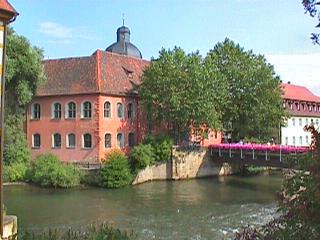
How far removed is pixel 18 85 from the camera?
3666 centimetres

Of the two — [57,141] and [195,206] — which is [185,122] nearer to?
[57,141]

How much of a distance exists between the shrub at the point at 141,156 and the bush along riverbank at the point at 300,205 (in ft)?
104

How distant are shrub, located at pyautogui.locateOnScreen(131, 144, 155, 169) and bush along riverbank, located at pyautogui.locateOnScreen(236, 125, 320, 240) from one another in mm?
31729

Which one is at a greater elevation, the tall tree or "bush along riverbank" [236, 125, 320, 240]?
the tall tree

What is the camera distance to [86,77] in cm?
4134

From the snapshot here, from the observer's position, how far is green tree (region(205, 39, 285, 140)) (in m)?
46.6

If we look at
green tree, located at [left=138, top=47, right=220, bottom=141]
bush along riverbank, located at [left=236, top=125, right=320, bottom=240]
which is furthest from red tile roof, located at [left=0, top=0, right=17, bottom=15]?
green tree, located at [left=138, top=47, right=220, bottom=141]

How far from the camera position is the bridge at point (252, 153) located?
35697 millimetres

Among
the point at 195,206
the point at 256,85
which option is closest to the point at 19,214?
the point at 195,206

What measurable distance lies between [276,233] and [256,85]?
4136cm

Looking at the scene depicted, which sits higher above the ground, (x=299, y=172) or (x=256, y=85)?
(x=256, y=85)

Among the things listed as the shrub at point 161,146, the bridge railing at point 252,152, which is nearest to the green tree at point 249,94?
the bridge railing at point 252,152

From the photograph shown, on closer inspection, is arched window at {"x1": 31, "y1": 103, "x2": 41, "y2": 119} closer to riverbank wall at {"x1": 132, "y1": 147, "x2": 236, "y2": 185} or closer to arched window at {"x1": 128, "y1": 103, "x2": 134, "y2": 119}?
arched window at {"x1": 128, "y1": 103, "x2": 134, "y2": 119}

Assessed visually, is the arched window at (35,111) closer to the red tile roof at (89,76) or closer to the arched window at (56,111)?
the red tile roof at (89,76)
